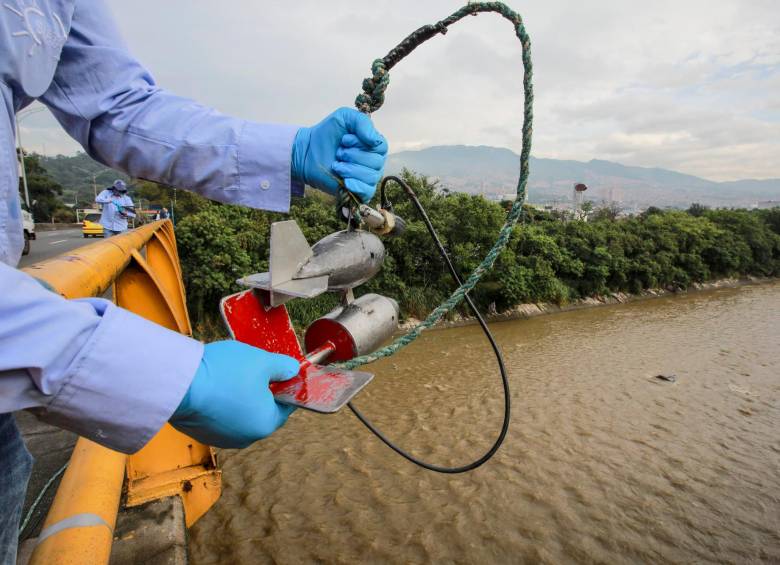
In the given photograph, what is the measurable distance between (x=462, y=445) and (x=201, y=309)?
607 cm

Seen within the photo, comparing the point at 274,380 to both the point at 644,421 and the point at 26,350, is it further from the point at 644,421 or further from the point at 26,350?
the point at 644,421

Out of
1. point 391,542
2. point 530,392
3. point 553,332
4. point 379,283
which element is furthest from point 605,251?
point 391,542

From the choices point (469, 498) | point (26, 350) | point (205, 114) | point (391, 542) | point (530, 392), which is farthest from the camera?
point (530, 392)

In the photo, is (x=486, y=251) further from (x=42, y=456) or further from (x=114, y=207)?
(x=42, y=456)

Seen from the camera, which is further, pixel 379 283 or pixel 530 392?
pixel 379 283

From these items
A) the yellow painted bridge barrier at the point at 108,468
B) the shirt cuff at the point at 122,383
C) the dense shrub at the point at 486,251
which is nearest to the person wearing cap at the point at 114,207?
the dense shrub at the point at 486,251

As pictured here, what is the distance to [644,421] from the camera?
659 centimetres

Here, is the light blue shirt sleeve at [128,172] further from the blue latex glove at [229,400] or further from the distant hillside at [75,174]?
the distant hillside at [75,174]

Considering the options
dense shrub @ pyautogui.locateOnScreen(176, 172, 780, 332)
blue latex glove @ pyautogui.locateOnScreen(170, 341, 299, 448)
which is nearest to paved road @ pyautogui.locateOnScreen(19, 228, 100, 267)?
dense shrub @ pyautogui.locateOnScreen(176, 172, 780, 332)

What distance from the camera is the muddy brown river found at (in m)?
3.82

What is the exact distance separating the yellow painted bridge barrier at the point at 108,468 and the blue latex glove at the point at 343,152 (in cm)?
71

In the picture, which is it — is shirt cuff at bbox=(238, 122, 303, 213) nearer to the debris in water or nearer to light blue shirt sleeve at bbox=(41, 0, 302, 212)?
light blue shirt sleeve at bbox=(41, 0, 302, 212)

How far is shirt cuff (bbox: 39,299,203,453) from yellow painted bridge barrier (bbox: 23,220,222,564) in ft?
0.11

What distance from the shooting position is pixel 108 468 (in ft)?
5.10
